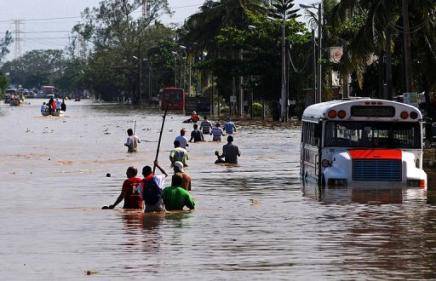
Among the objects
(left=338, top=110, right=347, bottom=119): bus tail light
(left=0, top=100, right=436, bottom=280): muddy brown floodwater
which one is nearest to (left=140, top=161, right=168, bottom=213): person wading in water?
(left=0, top=100, right=436, bottom=280): muddy brown floodwater

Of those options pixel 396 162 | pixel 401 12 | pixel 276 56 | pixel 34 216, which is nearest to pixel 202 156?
pixel 401 12

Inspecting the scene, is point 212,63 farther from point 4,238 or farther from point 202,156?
point 4,238

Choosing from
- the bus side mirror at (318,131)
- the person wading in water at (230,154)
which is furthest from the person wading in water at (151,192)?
the person wading in water at (230,154)

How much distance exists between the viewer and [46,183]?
3591 centimetres

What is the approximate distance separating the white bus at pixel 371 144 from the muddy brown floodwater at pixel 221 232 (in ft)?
1.30

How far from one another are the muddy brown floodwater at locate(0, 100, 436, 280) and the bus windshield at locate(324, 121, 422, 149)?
110 cm

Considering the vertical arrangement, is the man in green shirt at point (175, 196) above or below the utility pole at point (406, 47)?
below

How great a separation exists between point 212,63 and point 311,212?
8297 centimetres

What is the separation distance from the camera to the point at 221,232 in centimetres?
2228

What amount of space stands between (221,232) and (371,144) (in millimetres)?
8109

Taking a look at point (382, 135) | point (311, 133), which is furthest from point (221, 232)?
point (311, 133)

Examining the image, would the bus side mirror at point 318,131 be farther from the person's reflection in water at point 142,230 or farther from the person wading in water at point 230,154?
the person wading in water at point 230,154

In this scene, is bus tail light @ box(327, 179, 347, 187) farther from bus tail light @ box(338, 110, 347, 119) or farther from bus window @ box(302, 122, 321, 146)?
bus tail light @ box(338, 110, 347, 119)

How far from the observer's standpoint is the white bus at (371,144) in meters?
29.2
